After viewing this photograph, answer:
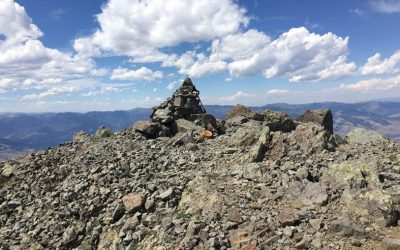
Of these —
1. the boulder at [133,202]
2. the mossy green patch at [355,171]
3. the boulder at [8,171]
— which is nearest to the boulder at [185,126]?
the boulder at [133,202]

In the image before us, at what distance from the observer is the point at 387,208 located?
1850 cm

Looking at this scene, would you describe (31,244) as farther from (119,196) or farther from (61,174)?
(61,174)

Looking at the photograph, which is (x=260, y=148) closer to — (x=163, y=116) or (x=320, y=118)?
(x=163, y=116)

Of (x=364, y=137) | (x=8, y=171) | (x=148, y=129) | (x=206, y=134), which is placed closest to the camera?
(x=364, y=137)

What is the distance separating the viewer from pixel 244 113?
48.6 meters

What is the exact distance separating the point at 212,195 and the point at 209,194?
1.22 feet

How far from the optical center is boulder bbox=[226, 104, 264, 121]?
47406 mm

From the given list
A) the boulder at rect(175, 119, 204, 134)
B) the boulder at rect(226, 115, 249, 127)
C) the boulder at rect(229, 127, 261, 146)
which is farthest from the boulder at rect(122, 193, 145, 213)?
the boulder at rect(226, 115, 249, 127)

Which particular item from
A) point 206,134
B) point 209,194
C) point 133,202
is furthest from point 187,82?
point 209,194

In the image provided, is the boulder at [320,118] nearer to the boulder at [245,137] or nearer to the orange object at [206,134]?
the orange object at [206,134]

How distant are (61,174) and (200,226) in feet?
60.4

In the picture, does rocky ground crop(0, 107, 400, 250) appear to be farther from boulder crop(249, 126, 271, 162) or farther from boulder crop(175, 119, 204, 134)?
boulder crop(175, 119, 204, 134)

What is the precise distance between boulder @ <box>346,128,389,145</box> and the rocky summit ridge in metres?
0.18

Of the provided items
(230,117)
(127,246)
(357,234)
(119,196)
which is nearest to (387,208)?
(357,234)
